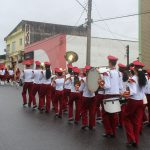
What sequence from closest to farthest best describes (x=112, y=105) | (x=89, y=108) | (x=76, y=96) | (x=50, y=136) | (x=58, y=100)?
1. (x=112, y=105)
2. (x=50, y=136)
3. (x=89, y=108)
4. (x=76, y=96)
5. (x=58, y=100)

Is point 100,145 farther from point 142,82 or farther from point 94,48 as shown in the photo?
point 94,48

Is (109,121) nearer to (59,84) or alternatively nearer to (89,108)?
(89,108)

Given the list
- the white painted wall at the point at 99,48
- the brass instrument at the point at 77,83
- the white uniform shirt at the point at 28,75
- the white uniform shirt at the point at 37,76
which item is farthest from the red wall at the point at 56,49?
the brass instrument at the point at 77,83

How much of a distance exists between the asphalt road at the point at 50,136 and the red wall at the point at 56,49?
26.3 m

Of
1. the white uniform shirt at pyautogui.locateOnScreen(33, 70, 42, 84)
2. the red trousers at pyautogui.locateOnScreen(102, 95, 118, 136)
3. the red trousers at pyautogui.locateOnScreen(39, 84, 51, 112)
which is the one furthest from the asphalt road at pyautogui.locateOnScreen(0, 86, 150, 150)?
the white uniform shirt at pyautogui.locateOnScreen(33, 70, 42, 84)

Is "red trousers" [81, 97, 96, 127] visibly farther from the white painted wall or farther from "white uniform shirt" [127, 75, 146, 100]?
the white painted wall

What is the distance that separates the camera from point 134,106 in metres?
8.89

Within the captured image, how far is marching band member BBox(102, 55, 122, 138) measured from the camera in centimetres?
989

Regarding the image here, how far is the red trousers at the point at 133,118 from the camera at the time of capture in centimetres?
885

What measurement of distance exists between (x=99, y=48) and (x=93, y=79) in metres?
30.7

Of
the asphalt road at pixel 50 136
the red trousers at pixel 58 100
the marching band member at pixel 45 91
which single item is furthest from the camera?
the marching band member at pixel 45 91

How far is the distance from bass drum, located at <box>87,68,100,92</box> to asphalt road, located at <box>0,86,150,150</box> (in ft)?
3.92

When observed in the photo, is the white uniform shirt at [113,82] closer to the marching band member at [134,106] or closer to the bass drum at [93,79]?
the bass drum at [93,79]

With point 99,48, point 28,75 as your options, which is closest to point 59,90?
point 28,75
